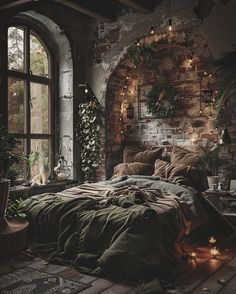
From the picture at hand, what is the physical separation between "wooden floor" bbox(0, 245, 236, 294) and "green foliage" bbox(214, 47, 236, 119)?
1.79 m

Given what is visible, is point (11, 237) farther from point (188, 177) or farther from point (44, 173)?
point (188, 177)

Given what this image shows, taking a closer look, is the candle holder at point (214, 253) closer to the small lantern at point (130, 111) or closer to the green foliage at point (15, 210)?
the green foliage at point (15, 210)

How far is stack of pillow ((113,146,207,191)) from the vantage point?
457 centimetres

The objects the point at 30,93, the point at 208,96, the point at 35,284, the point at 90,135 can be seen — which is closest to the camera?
the point at 35,284

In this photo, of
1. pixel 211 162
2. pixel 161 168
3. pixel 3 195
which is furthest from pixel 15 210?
pixel 211 162

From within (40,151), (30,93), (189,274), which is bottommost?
(189,274)

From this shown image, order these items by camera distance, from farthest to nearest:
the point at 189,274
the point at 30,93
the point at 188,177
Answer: the point at 30,93 < the point at 188,177 < the point at 189,274

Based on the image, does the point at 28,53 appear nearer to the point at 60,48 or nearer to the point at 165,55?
the point at 60,48

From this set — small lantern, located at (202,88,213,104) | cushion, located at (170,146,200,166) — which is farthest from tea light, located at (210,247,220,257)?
small lantern, located at (202,88,213,104)

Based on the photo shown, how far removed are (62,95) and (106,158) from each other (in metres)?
1.27

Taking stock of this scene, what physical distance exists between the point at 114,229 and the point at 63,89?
3233mm

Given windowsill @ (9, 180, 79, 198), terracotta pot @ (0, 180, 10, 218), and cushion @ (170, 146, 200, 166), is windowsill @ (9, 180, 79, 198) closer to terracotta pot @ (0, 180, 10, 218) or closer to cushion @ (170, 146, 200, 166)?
terracotta pot @ (0, 180, 10, 218)

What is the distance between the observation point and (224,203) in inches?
166

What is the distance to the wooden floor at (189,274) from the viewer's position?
283 centimetres
